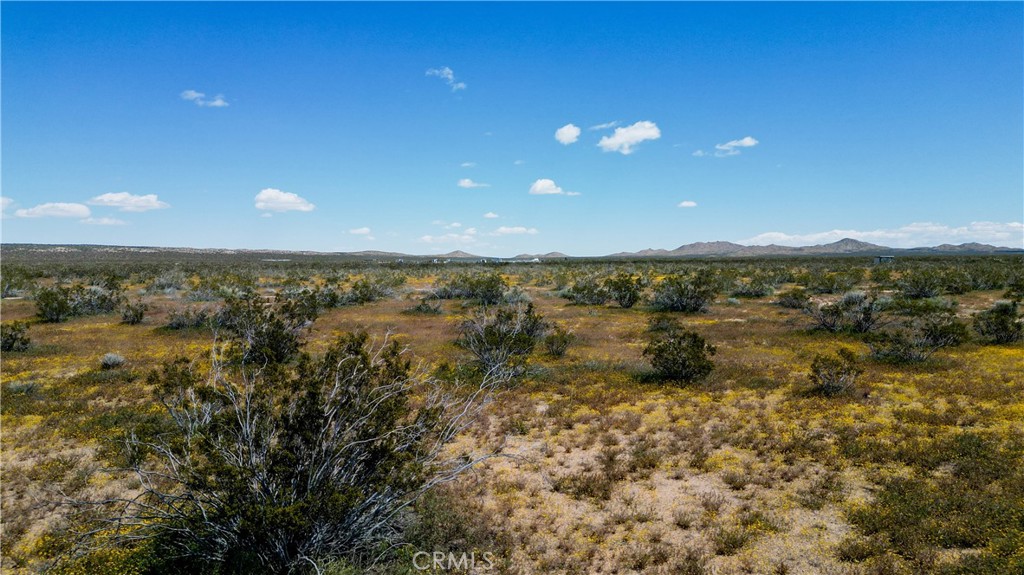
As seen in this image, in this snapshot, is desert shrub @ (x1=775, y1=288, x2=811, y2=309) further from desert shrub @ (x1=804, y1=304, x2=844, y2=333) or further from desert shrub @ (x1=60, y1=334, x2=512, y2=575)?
desert shrub @ (x1=60, y1=334, x2=512, y2=575)

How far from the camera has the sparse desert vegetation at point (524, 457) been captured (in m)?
4.68

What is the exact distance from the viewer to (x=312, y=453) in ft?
15.0

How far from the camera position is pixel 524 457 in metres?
8.00

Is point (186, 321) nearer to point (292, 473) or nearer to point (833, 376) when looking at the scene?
point (292, 473)

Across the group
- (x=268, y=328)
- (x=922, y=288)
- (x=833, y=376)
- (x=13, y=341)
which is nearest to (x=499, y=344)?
(x=268, y=328)

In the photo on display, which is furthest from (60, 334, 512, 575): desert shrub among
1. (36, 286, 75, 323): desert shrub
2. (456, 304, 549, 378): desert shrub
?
(36, 286, 75, 323): desert shrub

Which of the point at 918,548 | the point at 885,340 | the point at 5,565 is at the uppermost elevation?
the point at 885,340

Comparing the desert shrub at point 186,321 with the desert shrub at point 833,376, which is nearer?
the desert shrub at point 833,376

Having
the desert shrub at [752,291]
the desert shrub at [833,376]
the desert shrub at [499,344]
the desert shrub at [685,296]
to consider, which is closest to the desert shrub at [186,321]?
the desert shrub at [499,344]

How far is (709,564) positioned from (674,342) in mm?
8204

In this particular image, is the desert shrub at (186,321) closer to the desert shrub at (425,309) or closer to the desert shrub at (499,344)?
the desert shrub at (425,309)

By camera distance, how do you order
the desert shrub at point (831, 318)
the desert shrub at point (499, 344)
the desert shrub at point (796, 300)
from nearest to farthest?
1. the desert shrub at point (499, 344)
2. the desert shrub at point (831, 318)
3. the desert shrub at point (796, 300)

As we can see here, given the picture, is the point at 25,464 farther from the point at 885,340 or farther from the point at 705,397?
the point at 885,340

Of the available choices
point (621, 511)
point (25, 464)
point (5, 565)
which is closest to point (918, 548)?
point (621, 511)
